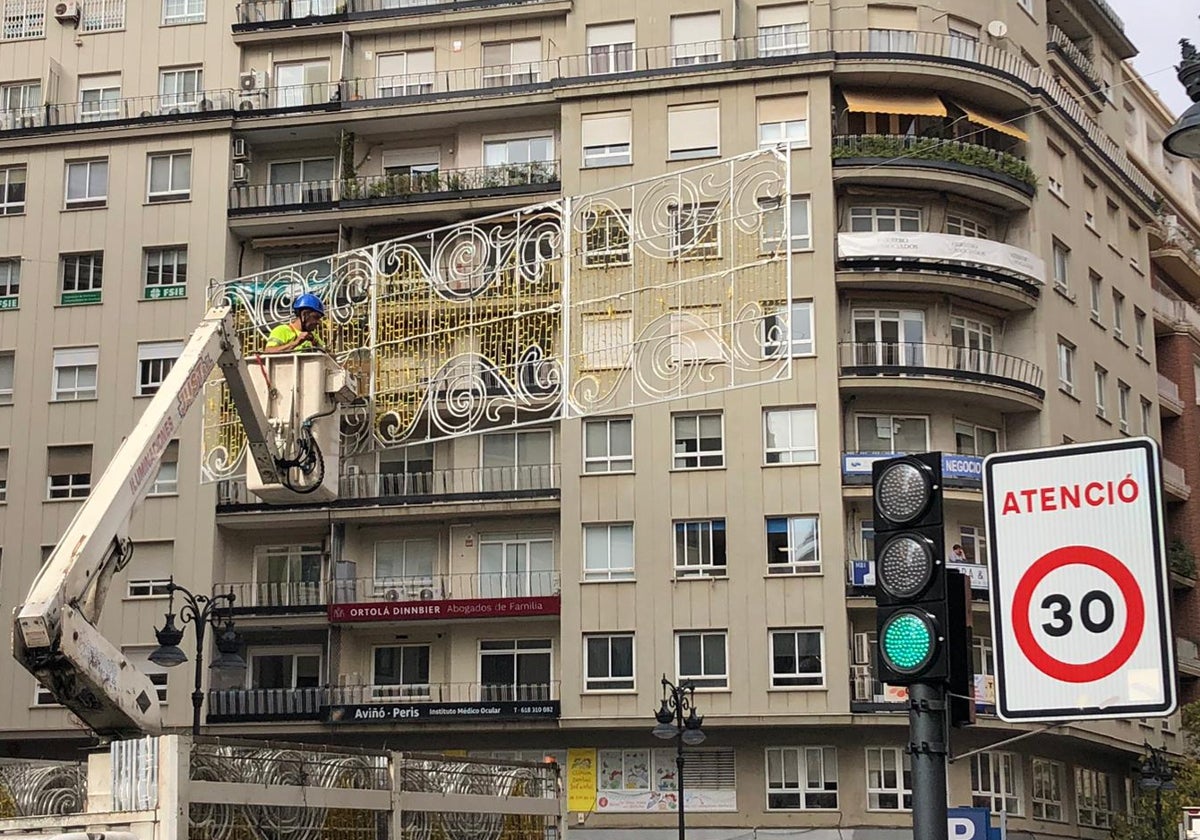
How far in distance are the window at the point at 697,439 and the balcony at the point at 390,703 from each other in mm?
6145

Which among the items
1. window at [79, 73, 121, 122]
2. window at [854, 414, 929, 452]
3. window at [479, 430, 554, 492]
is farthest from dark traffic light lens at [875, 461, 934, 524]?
window at [79, 73, 121, 122]

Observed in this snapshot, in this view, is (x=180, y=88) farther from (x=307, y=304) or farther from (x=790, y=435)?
(x=307, y=304)

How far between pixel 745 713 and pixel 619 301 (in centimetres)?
2310

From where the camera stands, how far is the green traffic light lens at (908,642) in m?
7.23

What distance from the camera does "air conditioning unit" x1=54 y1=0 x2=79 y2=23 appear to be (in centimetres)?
4994

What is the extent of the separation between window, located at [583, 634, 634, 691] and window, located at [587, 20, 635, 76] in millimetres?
14222

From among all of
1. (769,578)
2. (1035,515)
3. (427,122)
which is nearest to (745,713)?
(769,578)

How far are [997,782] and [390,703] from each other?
14.5 meters

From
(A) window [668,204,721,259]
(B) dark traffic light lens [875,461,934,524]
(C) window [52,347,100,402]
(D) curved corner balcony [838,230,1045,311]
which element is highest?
(D) curved corner balcony [838,230,1045,311]

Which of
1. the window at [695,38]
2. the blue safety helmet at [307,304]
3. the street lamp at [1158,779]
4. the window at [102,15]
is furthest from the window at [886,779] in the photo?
the window at [102,15]

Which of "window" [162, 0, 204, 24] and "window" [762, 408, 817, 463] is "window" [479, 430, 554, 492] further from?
"window" [162, 0, 204, 24]

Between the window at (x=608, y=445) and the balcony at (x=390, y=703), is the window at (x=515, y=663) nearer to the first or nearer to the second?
the balcony at (x=390, y=703)

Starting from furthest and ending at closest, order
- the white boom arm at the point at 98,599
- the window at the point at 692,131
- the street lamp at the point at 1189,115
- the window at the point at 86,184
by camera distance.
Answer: the window at the point at 86,184 < the window at the point at 692,131 < the white boom arm at the point at 98,599 < the street lamp at the point at 1189,115

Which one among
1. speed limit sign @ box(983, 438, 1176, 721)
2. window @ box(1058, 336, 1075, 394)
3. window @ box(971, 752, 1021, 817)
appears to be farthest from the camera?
window @ box(1058, 336, 1075, 394)
